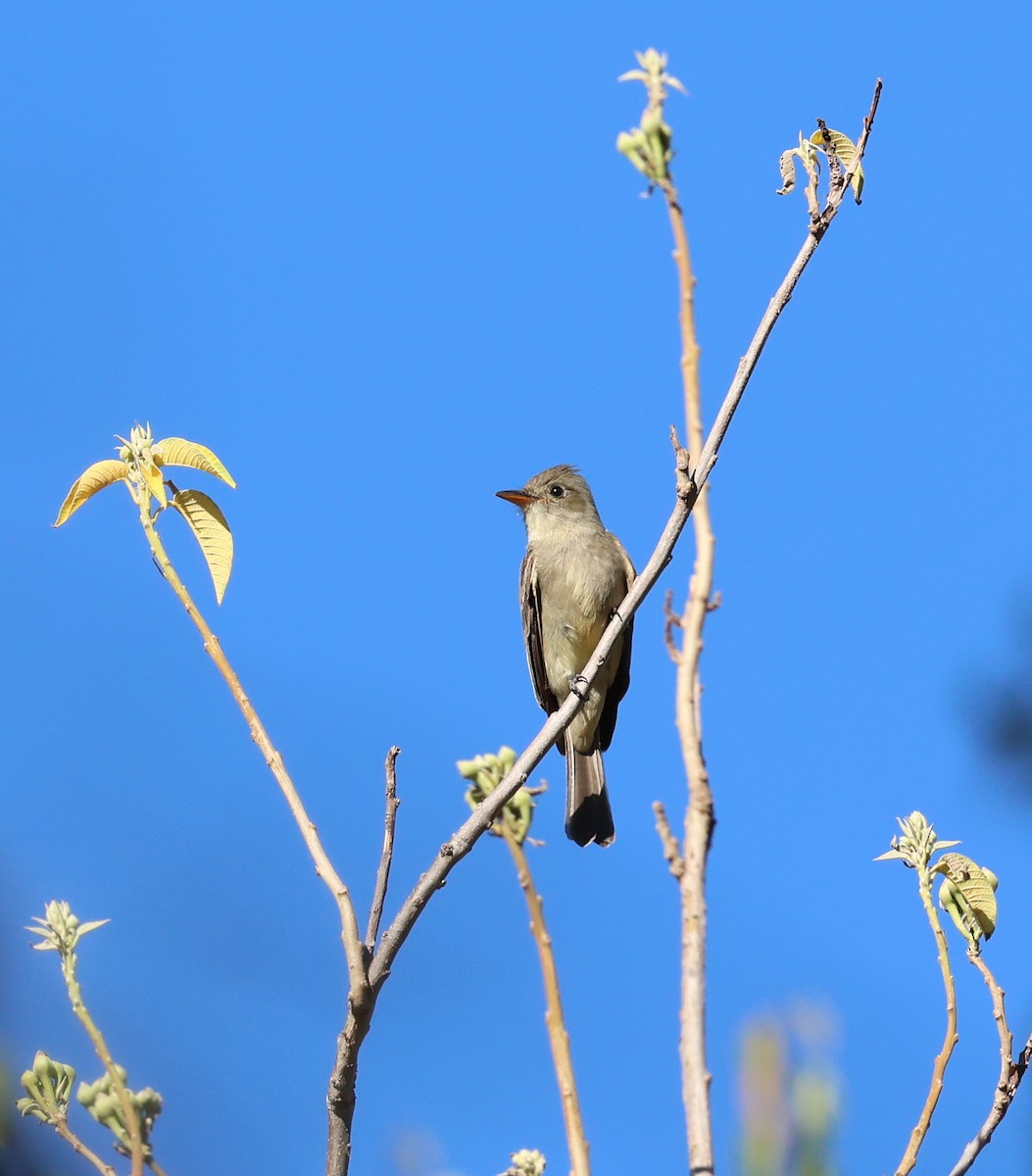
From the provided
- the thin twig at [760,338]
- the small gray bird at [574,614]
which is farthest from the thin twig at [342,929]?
Answer: the small gray bird at [574,614]

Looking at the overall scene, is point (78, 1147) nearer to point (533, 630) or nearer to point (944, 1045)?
point (944, 1045)

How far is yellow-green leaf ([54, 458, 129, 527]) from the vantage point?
296cm

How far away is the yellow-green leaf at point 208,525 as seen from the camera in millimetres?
2977

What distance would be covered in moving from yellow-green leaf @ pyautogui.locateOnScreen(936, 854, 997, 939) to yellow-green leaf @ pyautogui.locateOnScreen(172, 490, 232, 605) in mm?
1527

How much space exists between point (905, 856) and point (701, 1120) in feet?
2.81

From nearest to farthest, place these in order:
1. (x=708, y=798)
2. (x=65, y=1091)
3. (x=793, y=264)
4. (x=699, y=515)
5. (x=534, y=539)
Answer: (x=65, y=1091), (x=708, y=798), (x=793, y=264), (x=699, y=515), (x=534, y=539)

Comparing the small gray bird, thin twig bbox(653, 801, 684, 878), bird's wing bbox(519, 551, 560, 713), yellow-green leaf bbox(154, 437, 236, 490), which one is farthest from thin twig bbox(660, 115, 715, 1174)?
bird's wing bbox(519, 551, 560, 713)

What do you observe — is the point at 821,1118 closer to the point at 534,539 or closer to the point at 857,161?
the point at 857,161

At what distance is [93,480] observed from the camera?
9.79 feet

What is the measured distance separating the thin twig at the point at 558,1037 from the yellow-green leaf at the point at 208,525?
32.8 inches

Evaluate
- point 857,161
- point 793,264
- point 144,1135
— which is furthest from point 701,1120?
point 857,161

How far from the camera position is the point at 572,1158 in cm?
231

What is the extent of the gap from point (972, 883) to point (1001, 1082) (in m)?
0.50

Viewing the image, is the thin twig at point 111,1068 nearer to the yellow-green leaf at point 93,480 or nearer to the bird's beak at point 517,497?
the yellow-green leaf at point 93,480
